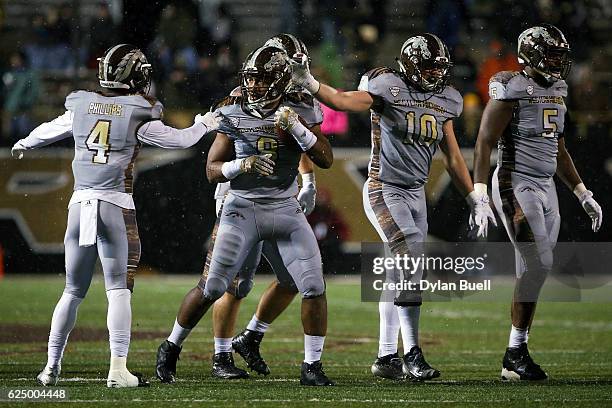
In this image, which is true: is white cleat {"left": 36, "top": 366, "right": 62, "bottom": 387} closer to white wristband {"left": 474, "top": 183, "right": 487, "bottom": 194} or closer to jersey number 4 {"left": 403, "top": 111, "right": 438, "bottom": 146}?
jersey number 4 {"left": 403, "top": 111, "right": 438, "bottom": 146}

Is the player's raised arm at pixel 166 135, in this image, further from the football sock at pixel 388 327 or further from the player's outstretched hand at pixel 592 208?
the player's outstretched hand at pixel 592 208

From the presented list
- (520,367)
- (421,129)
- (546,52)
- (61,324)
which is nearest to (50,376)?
(61,324)

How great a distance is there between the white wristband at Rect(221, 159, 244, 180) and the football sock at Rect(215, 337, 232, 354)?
3.18 ft

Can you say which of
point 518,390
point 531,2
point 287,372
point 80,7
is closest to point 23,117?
point 80,7

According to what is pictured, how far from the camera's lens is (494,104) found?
663cm

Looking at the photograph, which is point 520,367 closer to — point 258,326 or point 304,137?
point 258,326

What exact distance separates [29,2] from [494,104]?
6.32 metres

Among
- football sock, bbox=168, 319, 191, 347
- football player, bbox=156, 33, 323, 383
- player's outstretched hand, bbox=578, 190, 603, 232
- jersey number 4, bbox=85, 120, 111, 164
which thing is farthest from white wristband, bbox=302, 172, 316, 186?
player's outstretched hand, bbox=578, 190, 603, 232

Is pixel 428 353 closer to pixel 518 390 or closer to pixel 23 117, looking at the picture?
pixel 518 390

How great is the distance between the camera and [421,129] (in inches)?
253

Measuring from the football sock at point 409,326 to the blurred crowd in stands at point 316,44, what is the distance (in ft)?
13.2

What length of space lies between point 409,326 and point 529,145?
1188 mm

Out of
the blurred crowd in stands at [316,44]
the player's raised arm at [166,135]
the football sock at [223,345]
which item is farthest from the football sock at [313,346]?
the blurred crowd in stands at [316,44]

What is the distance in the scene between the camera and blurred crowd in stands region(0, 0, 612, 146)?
10305mm
